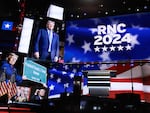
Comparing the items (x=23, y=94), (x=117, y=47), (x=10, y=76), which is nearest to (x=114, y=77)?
(x=117, y=47)

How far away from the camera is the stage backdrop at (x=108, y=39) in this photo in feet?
19.6

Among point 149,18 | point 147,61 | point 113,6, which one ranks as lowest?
point 147,61

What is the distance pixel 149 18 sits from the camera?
6004 mm

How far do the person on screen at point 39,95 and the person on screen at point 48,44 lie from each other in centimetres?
80

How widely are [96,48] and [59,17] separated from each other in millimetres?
1207

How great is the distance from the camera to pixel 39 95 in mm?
5812

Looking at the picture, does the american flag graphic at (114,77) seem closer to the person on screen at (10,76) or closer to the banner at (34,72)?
the banner at (34,72)

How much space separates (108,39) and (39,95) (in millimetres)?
2028

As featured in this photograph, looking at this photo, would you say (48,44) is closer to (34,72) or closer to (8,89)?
(34,72)

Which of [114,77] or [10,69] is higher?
[10,69]

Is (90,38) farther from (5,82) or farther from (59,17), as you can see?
(5,82)

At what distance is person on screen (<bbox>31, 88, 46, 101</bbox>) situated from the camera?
5694 millimetres

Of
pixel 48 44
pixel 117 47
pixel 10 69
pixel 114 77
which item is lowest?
pixel 114 77

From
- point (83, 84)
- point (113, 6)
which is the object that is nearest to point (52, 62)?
point (83, 84)
